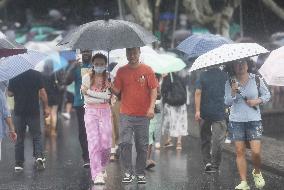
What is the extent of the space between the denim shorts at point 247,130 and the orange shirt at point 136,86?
1144 mm

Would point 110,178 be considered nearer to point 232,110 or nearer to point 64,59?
point 232,110

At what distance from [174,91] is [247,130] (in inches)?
145

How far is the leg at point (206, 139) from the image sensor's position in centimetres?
999

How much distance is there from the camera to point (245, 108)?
8.49 m

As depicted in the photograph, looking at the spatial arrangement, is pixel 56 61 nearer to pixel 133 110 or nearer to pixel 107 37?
pixel 133 110

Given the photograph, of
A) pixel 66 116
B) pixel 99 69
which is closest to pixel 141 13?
pixel 66 116

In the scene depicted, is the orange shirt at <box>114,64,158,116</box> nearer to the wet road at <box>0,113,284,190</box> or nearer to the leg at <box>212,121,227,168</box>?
the wet road at <box>0,113,284,190</box>

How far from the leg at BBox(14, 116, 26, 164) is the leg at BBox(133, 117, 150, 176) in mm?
1979

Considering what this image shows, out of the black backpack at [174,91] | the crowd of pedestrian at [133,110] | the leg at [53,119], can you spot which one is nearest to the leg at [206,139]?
the crowd of pedestrian at [133,110]

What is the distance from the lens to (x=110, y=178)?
31.1 feet

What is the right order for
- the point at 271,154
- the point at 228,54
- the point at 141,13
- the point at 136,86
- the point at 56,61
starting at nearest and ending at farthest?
the point at 228,54 < the point at 136,86 < the point at 271,154 < the point at 56,61 < the point at 141,13

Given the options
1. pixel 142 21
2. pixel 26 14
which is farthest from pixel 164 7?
pixel 142 21

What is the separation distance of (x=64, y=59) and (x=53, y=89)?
288cm

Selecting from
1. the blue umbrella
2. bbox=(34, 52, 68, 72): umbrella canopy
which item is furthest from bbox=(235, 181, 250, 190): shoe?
bbox=(34, 52, 68, 72): umbrella canopy
